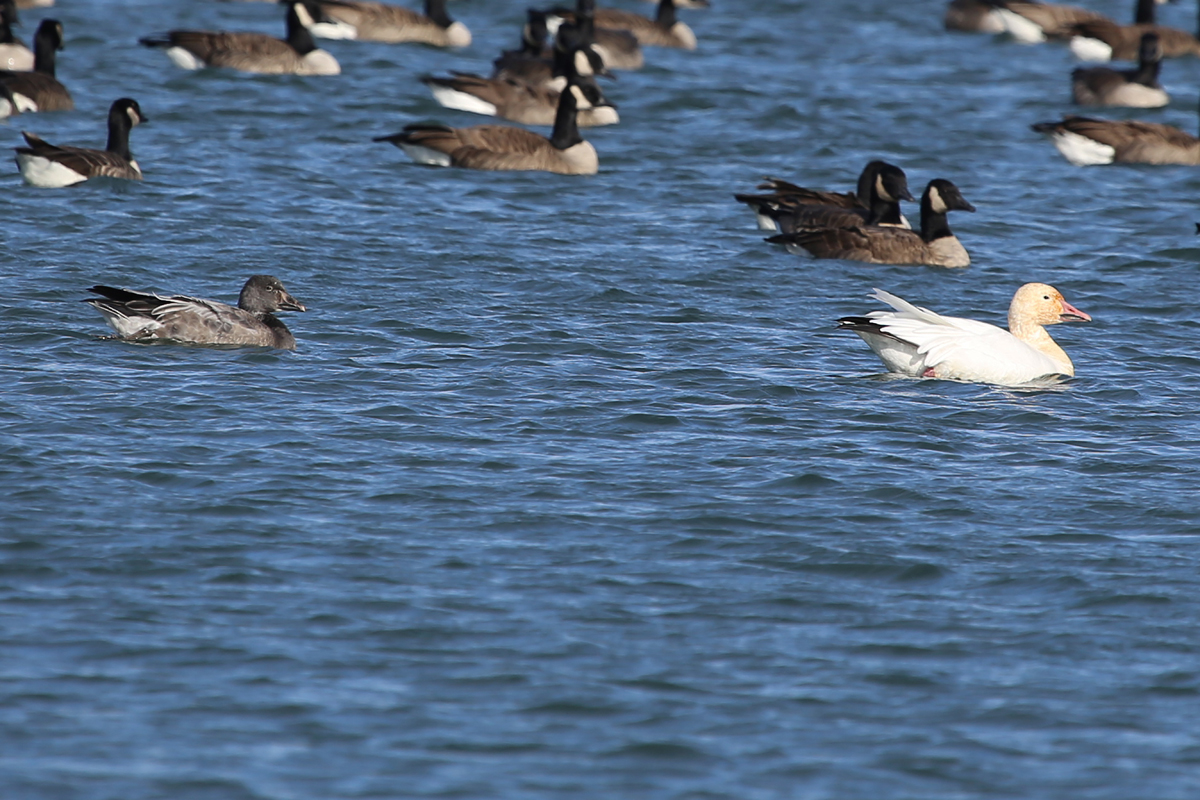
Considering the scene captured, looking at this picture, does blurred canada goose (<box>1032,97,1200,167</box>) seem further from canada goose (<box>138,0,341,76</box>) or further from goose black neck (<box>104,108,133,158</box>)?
goose black neck (<box>104,108,133,158</box>)

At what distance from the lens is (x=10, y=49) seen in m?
26.4

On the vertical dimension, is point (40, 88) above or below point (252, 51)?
below

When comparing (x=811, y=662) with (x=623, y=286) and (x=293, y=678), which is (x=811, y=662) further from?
(x=623, y=286)

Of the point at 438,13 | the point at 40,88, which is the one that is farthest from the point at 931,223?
the point at 438,13

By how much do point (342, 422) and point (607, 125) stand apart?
573 inches

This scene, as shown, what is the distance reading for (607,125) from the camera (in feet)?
83.7

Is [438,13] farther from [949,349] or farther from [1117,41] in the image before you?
[949,349]

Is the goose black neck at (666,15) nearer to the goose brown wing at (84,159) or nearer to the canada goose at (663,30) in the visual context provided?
the canada goose at (663,30)

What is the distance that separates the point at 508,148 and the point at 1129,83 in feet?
36.5

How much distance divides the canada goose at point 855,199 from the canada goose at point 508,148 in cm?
367

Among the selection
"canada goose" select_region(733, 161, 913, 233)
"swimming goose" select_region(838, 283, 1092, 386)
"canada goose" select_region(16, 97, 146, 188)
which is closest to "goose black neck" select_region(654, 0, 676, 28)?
"canada goose" select_region(733, 161, 913, 233)

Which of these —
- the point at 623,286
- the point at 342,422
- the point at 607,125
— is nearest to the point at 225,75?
the point at 607,125

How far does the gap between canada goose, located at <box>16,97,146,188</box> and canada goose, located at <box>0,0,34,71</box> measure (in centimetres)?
743

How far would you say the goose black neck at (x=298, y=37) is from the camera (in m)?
27.7
